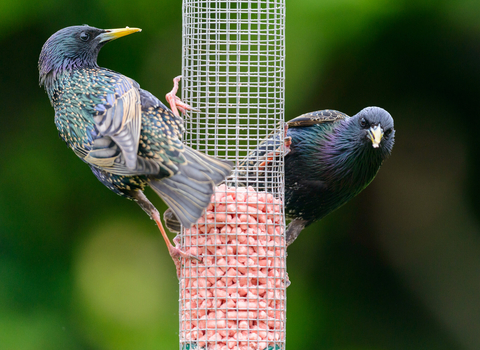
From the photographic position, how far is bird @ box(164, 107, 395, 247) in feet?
14.3

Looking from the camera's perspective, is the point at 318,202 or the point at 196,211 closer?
the point at 196,211

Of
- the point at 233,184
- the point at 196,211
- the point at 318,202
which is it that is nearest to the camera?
the point at 196,211

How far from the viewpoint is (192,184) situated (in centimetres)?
346

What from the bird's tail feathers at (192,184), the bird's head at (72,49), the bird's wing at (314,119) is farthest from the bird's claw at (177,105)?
the bird's wing at (314,119)

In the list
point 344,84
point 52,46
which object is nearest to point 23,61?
→ point 52,46

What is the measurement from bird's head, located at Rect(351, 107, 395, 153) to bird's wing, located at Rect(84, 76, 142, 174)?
1.37 metres

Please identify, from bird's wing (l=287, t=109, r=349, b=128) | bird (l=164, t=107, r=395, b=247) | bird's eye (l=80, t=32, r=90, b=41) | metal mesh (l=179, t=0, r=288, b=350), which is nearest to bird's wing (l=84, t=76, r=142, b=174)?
metal mesh (l=179, t=0, r=288, b=350)

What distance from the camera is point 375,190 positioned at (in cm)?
596

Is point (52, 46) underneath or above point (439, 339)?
above

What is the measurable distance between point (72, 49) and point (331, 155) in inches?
63.7

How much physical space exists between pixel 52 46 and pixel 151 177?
3.78 feet

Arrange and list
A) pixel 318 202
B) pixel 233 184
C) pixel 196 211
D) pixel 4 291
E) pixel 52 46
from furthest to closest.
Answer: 1. pixel 4 291
2. pixel 318 202
3. pixel 52 46
4. pixel 233 184
5. pixel 196 211

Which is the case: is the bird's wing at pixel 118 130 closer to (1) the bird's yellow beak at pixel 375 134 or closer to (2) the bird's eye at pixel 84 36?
(2) the bird's eye at pixel 84 36

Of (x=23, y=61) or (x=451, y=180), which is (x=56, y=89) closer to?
(x=23, y=61)
